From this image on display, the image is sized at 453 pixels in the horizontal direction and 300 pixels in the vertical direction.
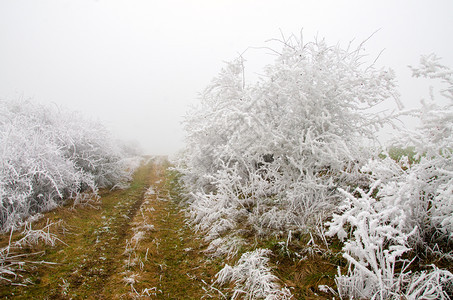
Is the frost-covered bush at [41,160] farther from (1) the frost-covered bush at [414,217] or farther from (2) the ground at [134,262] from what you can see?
(1) the frost-covered bush at [414,217]

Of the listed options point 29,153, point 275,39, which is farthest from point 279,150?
point 29,153

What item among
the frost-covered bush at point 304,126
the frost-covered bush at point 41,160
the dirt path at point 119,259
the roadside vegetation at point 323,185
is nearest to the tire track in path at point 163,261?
the dirt path at point 119,259

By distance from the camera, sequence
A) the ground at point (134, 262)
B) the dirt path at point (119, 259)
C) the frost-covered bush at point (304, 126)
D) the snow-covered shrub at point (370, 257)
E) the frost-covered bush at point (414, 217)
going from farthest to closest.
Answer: the frost-covered bush at point (304, 126), the dirt path at point (119, 259), the ground at point (134, 262), the frost-covered bush at point (414, 217), the snow-covered shrub at point (370, 257)

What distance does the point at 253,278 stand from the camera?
4.74 meters

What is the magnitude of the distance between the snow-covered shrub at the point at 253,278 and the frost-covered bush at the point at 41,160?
6274mm

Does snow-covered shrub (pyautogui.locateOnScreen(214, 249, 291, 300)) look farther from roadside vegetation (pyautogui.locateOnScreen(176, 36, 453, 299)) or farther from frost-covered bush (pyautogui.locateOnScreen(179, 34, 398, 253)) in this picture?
frost-covered bush (pyautogui.locateOnScreen(179, 34, 398, 253))

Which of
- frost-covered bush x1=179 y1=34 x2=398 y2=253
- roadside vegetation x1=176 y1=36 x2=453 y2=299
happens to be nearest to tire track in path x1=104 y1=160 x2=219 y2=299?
roadside vegetation x1=176 y1=36 x2=453 y2=299

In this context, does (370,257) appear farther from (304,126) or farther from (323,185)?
(304,126)

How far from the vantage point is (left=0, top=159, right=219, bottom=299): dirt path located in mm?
5137

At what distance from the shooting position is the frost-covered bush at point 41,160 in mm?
8484

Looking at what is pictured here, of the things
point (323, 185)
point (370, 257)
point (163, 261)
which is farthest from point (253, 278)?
point (323, 185)

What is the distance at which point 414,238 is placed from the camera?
14.4ft

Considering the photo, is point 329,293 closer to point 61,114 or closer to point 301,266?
point 301,266

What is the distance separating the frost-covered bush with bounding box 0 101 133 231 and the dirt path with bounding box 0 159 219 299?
1034 mm
